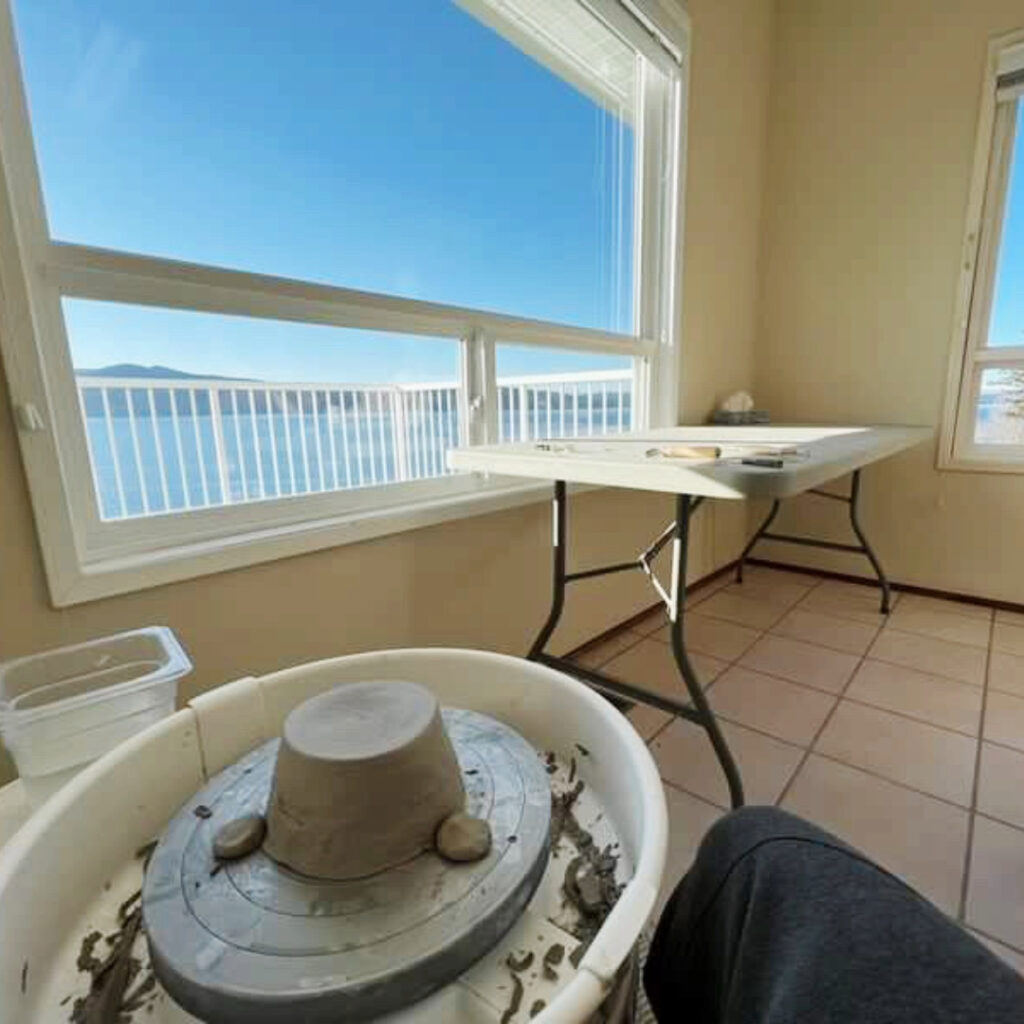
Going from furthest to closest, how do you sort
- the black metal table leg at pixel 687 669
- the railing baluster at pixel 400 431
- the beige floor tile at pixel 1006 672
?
the beige floor tile at pixel 1006 672
the railing baluster at pixel 400 431
the black metal table leg at pixel 687 669

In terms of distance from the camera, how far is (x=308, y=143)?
1.35 m

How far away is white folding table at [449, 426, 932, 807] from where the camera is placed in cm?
102

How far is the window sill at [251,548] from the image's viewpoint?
3.26 feet

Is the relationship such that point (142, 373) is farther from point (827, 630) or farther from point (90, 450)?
point (827, 630)

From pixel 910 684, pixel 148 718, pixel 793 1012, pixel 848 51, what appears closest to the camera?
pixel 793 1012

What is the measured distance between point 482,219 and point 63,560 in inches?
57.0

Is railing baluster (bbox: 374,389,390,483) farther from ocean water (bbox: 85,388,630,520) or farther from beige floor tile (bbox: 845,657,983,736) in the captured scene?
beige floor tile (bbox: 845,657,983,736)

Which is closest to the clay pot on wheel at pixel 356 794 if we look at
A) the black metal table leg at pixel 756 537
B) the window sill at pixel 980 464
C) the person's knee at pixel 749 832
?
the person's knee at pixel 749 832

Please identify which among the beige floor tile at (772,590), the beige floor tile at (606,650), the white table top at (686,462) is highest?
the white table top at (686,462)

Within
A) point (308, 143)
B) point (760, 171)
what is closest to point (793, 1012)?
point (308, 143)

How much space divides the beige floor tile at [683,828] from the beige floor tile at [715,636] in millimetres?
804

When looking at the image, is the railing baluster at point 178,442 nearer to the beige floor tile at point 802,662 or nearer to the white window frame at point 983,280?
the beige floor tile at point 802,662

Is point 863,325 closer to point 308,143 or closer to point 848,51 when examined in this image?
point 848,51

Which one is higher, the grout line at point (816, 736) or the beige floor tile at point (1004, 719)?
the grout line at point (816, 736)
